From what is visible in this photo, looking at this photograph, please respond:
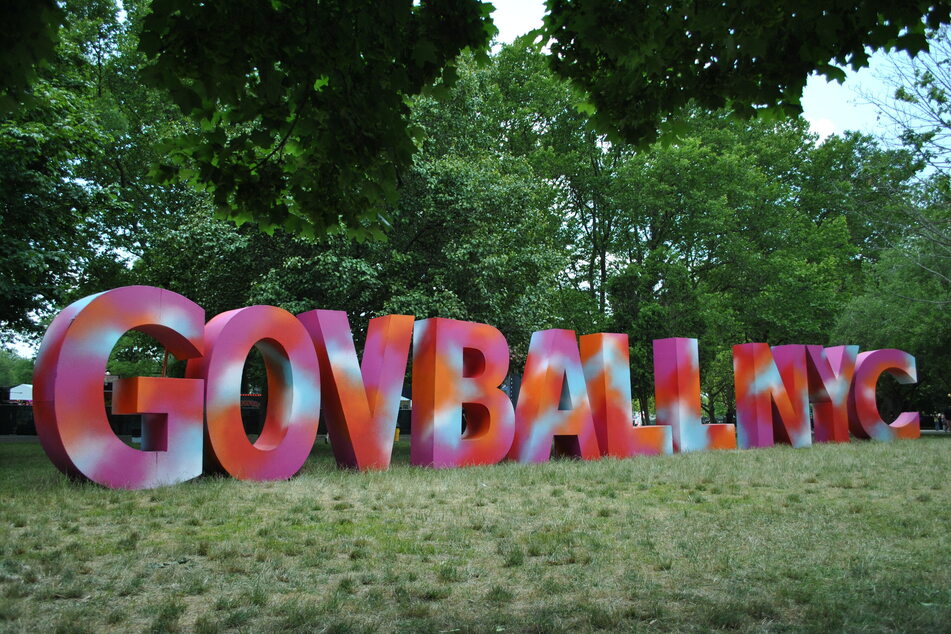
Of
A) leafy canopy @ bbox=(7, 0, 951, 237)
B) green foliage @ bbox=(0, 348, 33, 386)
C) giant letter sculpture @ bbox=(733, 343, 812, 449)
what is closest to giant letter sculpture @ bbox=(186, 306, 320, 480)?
leafy canopy @ bbox=(7, 0, 951, 237)

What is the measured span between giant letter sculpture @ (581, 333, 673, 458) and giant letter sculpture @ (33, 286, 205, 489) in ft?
27.3

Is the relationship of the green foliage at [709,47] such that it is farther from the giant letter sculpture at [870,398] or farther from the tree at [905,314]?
the tree at [905,314]

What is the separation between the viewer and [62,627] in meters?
4.13

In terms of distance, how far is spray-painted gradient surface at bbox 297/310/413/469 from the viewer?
41.0ft

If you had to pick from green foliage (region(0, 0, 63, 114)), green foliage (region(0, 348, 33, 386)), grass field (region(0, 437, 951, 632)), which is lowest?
grass field (region(0, 437, 951, 632))

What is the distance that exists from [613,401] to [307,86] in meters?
12.1

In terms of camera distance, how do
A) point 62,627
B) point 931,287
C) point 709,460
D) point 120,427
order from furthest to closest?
point 120,427 → point 931,287 → point 709,460 → point 62,627

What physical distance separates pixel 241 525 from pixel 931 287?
85.2 ft

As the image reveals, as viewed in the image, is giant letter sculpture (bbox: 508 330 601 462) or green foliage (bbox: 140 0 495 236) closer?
green foliage (bbox: 140 0 495 236)

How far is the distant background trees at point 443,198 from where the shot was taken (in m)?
5.05

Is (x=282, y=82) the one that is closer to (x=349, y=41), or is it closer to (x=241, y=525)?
(x=349, y=41)

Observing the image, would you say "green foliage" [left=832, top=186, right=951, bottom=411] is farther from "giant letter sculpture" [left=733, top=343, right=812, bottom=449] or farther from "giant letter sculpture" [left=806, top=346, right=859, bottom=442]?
"giant letter sculpture" [left=733, top=343, right=812, bottom=449]

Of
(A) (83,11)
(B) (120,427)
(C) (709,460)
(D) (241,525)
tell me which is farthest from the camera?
(B) (120,427)

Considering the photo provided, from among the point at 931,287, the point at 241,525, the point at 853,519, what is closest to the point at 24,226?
the point at 241,525
